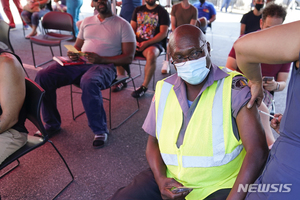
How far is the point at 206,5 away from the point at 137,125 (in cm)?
400

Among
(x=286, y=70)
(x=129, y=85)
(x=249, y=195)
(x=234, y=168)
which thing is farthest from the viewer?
(x=129, y=85)

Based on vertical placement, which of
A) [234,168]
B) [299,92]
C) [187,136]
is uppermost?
[299,92]

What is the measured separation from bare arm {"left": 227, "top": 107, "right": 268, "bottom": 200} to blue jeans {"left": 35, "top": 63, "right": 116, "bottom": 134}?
1685 millimetres

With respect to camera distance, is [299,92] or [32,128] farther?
[32,128]

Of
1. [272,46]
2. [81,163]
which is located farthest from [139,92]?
[272,46]

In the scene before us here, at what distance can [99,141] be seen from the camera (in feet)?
8.20

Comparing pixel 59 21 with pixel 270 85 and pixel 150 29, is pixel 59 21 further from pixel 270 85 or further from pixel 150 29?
pixel 270 85

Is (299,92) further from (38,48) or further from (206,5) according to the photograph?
(38,48)

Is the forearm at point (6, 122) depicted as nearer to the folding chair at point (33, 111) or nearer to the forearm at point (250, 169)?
the folding chair at point (33, 111)

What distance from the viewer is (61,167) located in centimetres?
222


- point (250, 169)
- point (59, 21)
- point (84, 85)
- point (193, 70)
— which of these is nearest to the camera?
point (250, 169)

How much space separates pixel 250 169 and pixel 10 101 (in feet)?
4.84

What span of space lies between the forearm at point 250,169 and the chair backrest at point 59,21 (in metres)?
4.22

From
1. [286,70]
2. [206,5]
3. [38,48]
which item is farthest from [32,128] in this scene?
[206,5]
